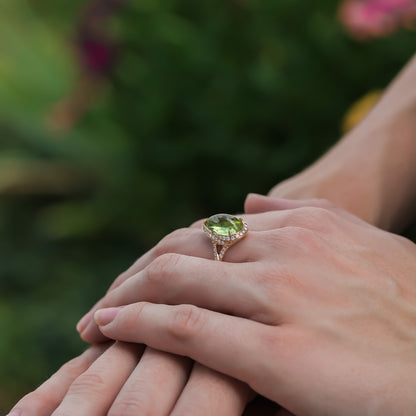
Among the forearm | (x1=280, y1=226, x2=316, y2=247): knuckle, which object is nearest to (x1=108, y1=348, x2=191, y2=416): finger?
(x1=280, y1=226, x2=316, y2=247): knuckle

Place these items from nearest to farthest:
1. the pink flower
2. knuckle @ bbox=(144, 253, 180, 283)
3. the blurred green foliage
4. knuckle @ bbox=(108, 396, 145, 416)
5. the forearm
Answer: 1. knuckle @ bbox=(108, 396, 145, 416)
2. knuckle @ bbox=(144, 253, 180, 283)
3. the forearm
4. the pink flower
5. the blurred green foliage

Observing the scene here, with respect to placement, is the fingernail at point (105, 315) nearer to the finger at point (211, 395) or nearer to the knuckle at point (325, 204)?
the finger at point (211, 395)

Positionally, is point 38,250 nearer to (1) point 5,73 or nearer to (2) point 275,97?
(1) point 5,73

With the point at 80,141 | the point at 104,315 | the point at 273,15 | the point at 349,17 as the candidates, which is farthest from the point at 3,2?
the point at 104,315

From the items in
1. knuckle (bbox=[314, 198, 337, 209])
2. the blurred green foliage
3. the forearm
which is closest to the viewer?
knuckle (bbox=[314, 198, 337, 209])

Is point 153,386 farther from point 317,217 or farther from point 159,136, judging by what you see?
point 159,136

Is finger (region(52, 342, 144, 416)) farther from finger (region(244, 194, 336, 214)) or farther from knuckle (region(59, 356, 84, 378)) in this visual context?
finger (region(244, 194, 336, 214))

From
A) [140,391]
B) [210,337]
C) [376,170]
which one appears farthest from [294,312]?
[376,170]
